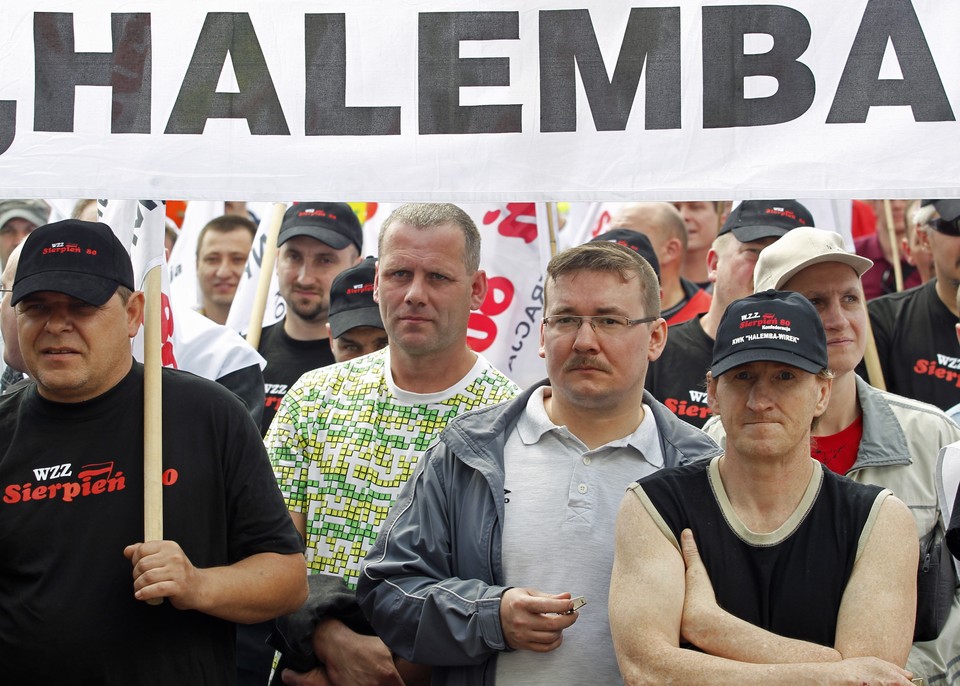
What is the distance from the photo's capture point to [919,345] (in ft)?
19.0

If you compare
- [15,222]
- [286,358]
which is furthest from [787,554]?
[15,222]

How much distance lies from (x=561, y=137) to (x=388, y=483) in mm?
1375

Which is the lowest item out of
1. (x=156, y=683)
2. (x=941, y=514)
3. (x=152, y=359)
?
(x=156, y=683)

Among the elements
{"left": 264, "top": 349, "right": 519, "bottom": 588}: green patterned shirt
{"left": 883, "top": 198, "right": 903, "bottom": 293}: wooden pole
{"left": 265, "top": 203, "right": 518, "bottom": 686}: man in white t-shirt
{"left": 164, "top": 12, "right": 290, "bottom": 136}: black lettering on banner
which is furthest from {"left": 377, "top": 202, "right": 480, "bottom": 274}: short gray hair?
{"left": 883, "top": 198, "right": 903, "bottom": 293}: wooden pole

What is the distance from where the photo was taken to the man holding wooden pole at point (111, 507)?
144 inches

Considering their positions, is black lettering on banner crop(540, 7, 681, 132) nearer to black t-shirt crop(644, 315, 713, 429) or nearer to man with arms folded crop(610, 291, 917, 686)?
man with arms folded crop(610, 291, 917, 686)

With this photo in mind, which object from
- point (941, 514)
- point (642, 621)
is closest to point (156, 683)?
point (642, 621)

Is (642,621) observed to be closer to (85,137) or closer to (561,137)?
(561,137)

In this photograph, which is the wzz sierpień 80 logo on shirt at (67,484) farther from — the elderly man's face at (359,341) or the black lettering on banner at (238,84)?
the elderly man's face at (359,341)

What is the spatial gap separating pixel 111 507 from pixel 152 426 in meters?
0.26

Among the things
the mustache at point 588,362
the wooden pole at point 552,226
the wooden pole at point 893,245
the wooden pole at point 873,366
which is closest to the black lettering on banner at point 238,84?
the mustache at point 588,362

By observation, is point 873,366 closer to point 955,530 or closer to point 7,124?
point 955,530

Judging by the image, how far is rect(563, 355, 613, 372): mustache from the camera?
3900mm

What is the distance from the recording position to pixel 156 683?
3.69 meters
